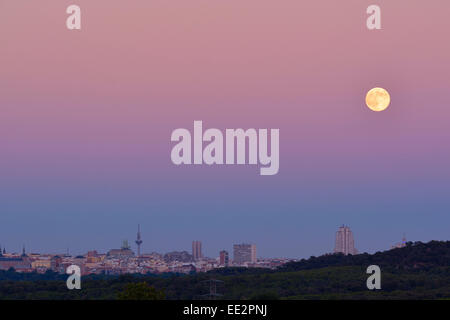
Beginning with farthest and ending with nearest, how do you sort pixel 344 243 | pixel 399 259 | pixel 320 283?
1. pixel 344 243
2. pixel 399 259
3. pixel 320 283

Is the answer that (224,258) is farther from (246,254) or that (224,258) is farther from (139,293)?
(139,293)

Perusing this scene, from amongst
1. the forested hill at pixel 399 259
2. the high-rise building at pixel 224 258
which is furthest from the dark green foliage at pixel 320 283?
the high-rise building at pixel 224 258

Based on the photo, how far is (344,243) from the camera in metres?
159

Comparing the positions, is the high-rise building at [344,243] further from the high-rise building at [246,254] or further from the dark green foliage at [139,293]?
the dark green foliage at [139,293]

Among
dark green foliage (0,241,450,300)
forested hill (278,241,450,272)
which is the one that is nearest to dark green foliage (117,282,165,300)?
dark green foliage (0,241,450,300)

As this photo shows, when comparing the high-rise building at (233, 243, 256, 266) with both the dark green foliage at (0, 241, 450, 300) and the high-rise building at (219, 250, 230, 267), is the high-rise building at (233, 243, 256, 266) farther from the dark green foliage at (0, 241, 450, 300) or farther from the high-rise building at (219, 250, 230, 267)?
the dark green foliage at (0, 241, 450, 300)

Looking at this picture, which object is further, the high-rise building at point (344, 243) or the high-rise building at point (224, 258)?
the high-rise building at point (224, 258)

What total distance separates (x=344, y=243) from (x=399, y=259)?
77.9 feet

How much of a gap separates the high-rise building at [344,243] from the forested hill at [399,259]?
3.90 m

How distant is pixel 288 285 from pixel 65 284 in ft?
117

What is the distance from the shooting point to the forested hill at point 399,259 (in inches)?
5197

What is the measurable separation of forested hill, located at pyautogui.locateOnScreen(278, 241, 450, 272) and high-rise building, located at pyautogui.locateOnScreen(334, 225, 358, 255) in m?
3.90

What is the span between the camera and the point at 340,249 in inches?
6147

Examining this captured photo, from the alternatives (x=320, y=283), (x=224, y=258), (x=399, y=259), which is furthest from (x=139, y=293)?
(x=224, y=258)
